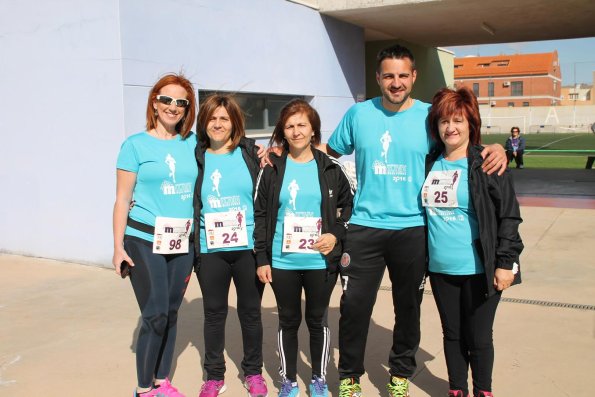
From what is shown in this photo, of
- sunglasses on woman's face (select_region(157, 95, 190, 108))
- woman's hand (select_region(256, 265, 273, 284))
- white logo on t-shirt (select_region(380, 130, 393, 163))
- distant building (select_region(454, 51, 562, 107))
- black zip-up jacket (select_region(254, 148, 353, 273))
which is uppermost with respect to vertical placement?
distant building (select_region(454, 51, 562, 107))

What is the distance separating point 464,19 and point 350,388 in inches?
358

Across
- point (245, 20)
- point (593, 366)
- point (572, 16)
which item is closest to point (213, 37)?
point (245, 20)

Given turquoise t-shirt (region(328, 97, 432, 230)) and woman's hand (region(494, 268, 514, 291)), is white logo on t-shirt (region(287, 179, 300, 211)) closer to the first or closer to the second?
turquoise t-shirt (region(328, 97, 432, 230))

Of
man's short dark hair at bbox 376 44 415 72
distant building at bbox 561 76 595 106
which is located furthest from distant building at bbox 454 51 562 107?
man's short dark hair at bbox 376 44 415 72

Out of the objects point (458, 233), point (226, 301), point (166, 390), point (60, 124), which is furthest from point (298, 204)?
point (60, 124)

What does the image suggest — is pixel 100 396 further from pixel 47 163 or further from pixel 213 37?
pixel 213 37

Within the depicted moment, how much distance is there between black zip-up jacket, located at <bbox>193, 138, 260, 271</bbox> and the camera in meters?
3.22

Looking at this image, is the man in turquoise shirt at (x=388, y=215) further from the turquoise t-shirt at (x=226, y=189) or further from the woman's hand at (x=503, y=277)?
the turquoise t-shirt at (x=226, y=189)

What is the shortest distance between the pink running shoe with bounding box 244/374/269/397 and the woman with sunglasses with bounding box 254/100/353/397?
0.49 ft

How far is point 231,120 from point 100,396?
176 cm

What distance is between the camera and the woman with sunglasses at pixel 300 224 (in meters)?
3.15

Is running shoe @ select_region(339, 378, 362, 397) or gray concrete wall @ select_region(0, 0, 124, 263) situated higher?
gray concrete wall @ select_region(0, 0, 124, 263)

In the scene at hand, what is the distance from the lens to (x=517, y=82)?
80.2 meters

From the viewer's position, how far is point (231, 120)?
3.26 metres
